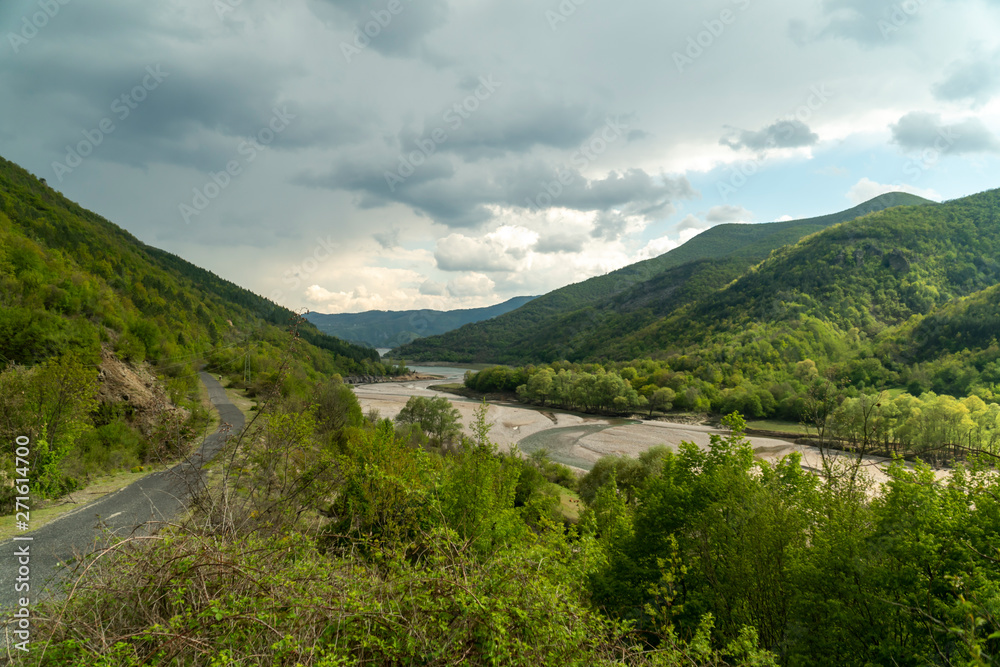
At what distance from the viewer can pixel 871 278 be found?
88688 mm

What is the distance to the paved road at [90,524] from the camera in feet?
16.9

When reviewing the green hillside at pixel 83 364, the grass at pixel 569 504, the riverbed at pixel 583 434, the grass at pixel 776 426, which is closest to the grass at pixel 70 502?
the green hillside at pixel 83 364

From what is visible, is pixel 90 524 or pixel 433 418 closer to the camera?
pixel 90 524

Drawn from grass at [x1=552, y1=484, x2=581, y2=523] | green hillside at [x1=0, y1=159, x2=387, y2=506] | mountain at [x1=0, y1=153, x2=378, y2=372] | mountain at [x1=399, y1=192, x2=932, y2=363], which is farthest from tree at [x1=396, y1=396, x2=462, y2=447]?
mountain at [x1=399, y1=192, x2=932, y2=363]

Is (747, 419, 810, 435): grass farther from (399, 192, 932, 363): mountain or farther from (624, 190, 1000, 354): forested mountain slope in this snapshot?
(399, 192, 932, 363): mountain

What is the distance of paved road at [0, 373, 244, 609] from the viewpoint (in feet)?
16.9

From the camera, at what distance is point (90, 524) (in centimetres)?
772

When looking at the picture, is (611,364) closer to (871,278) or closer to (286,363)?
(871,278)

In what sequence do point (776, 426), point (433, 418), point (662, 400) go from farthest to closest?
point (662, 400) < point (776, 426) < point (433, 418)

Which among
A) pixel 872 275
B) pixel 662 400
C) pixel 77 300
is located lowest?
pixel 662 400

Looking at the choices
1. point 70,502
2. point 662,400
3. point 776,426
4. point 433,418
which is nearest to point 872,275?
point 776,426

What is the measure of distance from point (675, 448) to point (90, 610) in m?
46.3

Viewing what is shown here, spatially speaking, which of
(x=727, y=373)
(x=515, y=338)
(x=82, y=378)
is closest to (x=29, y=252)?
(x=82, y=378)

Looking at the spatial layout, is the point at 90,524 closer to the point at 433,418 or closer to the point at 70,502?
the point at 70,502
